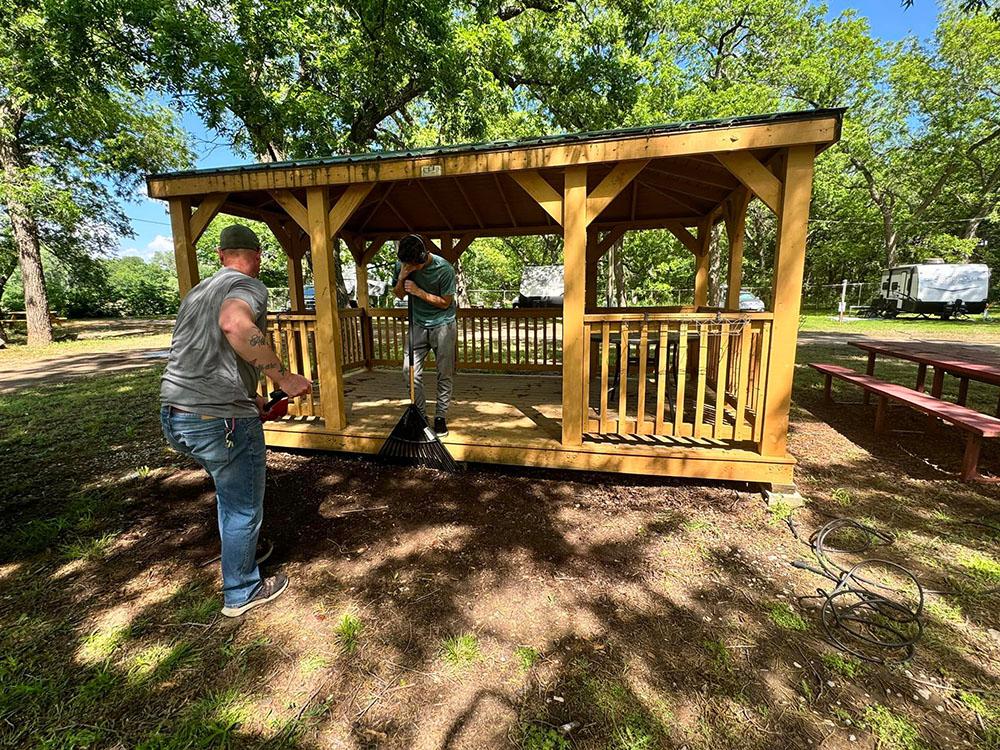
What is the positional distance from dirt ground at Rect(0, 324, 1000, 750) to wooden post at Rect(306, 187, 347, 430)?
0.85 metres

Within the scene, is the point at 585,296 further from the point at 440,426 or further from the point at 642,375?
the point at 440,426

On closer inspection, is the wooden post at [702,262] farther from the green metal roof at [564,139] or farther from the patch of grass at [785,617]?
the patch of grass at [785,617]

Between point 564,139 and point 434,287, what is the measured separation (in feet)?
4.97

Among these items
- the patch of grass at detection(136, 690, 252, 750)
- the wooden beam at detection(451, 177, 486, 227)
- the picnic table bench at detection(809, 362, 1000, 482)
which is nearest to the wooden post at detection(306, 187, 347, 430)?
the wooden beam at detection(451, 177, 486, 227)

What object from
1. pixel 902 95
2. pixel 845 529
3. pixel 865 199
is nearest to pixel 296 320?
pixel 845 529

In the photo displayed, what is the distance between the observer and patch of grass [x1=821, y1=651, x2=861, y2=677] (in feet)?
6.30

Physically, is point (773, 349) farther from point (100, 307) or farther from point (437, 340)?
point (100, 307)

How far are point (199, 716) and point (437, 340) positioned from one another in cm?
281

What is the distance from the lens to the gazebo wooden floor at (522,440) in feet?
11.4

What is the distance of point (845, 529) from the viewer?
3.03m

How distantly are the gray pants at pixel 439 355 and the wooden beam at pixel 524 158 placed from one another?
48.8 inches

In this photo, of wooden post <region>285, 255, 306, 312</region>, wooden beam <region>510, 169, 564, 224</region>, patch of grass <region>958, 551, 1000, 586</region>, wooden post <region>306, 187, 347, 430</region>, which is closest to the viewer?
patch of grass <region>958, 551, 1000, 586</region>

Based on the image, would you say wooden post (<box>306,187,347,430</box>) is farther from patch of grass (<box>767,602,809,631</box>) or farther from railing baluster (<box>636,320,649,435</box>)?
patch of grass (<box>767,602,809,631</box>)

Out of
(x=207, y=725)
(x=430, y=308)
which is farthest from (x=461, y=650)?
(x=430, y=308)
